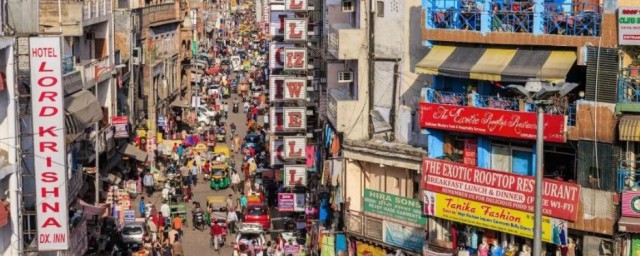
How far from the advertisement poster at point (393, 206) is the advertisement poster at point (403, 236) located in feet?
0.77

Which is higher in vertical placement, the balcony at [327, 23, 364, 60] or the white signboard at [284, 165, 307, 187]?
the balcony at [327, 23, 364, 60]

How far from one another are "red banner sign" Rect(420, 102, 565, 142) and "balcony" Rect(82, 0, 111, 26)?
20179 mm

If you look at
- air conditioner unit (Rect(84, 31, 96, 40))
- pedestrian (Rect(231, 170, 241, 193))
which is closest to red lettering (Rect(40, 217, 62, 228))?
air conditioner unit (Rect(84, 31, 96, 40))

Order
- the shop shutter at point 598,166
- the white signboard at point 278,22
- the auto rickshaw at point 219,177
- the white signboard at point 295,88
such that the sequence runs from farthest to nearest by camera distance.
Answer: the auto rickshaw at point 219,177 → the white signboard at point 278,22 → the white signboard at point 295,88 → the shop shutter at point 598,166

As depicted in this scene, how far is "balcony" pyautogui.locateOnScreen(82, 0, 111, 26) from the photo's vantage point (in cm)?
5178

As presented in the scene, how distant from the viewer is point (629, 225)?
101ft

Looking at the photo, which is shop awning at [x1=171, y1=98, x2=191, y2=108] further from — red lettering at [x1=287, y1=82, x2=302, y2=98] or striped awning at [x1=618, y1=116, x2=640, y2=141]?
striped awning at [x1=618, y1=116, x2=640, y2=141]

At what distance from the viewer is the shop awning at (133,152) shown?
60.8 metres

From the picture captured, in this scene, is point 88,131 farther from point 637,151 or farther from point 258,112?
point 258,112

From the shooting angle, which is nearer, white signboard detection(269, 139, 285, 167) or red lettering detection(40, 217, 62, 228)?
red lettering detection(40, 217, 62, 228)

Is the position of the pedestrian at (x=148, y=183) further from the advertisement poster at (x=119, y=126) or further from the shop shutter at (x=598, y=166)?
the shop shutter at (x=598, y=166)

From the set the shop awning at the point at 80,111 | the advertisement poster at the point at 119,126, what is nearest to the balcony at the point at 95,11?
the advertisement poster at the point at 119,126

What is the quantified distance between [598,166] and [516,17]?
14.9ft

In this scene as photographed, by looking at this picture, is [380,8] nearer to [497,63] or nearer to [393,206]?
[393,206]
